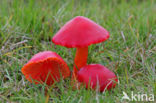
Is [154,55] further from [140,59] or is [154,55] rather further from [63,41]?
[63,41]

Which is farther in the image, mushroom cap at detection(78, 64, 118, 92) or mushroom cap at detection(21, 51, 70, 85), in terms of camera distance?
mushroom cap at detection(21, 51, 70, 85)

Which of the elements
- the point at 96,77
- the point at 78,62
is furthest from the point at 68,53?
the point at 96,77

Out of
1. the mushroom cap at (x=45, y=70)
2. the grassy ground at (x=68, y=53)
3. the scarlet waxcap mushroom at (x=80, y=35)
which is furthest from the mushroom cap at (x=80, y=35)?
the grassy ground at (x=68, y=53)

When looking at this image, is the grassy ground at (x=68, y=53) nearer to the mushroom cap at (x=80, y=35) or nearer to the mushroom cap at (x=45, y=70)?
the mushroom cap at (x=45, y=70)

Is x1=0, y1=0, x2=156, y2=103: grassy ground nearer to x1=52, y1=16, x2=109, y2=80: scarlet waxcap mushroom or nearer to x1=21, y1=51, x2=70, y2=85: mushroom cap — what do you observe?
x1=21, y1=51, x2=70, y2=85: mushroom cap

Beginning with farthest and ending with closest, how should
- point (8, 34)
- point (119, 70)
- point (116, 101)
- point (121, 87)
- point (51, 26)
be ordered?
point (51, 26) < point (8, 34) < point (119, 70) < point (121, 87) < point (116, 101)

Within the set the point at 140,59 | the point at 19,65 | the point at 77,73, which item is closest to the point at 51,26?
the point at 19,65

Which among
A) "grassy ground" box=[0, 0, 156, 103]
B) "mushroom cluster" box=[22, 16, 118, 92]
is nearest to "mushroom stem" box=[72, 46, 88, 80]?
"mushroom cluster" box=[22, 16, 118, 92]
